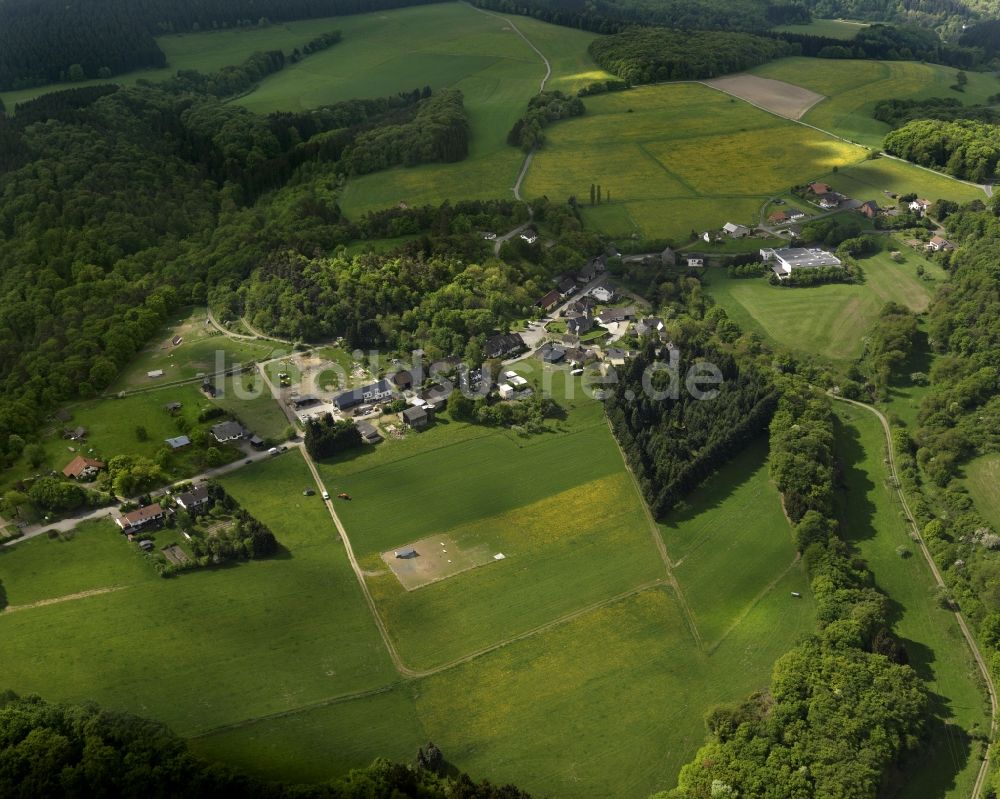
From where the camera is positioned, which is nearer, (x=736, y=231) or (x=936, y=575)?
(x=936, y=575)

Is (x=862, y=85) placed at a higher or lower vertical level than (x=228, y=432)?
higher

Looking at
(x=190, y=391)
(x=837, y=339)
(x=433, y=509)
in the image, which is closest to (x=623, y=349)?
(x=837, y=339)

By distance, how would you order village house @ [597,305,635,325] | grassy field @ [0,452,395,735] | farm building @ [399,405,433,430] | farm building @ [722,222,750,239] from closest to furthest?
grassy field @ [0,452,395,735], farm building @ [399,405,433,430], village house @ [597,305,635,325], farm building @ [722,222,750,239]

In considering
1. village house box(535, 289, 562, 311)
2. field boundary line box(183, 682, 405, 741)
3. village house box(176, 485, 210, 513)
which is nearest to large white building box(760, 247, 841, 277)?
village house box(535, 289, 562, 311)

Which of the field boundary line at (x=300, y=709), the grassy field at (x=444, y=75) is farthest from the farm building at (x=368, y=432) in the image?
the grassy field at (x=444, y=75)

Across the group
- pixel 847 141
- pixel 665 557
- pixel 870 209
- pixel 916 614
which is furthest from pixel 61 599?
pixel 847 141

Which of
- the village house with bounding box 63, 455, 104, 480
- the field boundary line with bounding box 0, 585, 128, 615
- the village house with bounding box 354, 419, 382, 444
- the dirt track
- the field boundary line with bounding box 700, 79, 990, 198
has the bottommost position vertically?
the village house with bounding box 354, 419, 382, 444

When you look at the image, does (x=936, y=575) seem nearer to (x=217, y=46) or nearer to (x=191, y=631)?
(x=191, y=631)

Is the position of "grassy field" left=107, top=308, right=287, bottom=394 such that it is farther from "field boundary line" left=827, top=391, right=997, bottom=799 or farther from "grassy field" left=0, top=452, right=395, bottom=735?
"field boundary line" left=827, top=391, right=997, bottom=799

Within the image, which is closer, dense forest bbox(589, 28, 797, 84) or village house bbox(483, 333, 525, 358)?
village house bbox(483, 333, 525, 358)
